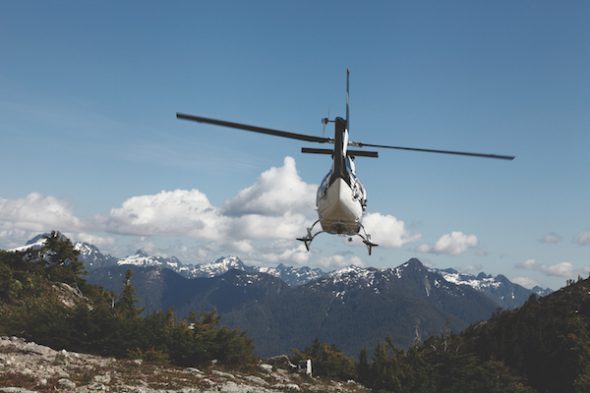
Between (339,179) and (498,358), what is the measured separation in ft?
200

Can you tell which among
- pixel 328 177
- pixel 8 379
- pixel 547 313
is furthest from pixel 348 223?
pixel 547 313

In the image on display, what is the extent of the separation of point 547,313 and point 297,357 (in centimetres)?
5769

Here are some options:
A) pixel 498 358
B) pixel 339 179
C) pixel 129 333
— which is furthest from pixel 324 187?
pixel 498 358

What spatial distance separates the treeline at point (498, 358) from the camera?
100ft

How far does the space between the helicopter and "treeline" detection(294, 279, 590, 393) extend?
14891 millimetres

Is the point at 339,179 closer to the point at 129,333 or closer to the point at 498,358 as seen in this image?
the point at 129,333

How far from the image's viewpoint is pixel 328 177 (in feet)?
54.0

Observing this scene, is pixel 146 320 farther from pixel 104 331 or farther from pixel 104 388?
pixel 104 388

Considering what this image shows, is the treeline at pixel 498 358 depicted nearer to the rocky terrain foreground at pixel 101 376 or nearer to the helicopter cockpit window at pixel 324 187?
the rocky terrain foreground at pixel 101 376

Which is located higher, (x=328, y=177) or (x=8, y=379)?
(x=328, y=177)

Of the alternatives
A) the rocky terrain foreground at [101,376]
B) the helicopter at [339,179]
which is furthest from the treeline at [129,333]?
the helicopter at [339,179]

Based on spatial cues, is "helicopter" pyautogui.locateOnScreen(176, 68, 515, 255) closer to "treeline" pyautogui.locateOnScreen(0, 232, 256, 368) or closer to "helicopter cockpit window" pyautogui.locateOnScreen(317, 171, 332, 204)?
"helicopter cockpit window" pyautogui.locateOnScreen(317, 171, 332, 204)

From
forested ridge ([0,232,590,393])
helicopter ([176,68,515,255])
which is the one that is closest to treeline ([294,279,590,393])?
forested ridge ([0,232,590,393])

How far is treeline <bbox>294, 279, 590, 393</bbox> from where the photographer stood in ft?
100
